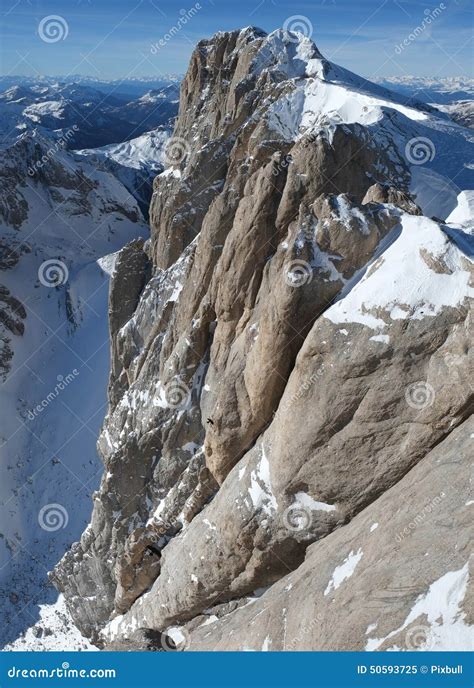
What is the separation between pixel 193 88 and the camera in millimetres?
73812

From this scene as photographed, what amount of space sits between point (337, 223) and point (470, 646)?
51.5 feet

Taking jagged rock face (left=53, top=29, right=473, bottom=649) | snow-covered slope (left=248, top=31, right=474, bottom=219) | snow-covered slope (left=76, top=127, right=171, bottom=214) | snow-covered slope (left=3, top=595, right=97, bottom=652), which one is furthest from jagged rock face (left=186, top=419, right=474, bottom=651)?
snow-covered slope (left=76, top=127, right=171, bottom=214)

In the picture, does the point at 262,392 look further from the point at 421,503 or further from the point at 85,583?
the point at 85,583

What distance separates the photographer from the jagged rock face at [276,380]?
64.0 ft

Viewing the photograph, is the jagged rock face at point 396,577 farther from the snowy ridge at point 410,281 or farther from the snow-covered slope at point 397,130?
the snow-covered slope at point 397,130

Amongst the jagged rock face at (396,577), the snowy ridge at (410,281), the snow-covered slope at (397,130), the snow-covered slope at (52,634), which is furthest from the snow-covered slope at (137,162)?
the jagged rock face at (396,577)

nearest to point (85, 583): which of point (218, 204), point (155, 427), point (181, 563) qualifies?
point (155, 427)

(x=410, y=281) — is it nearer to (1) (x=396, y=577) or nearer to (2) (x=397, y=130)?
(1) (x=396, y=577)

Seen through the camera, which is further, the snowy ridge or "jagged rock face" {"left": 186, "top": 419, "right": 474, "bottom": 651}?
the snowy ridge

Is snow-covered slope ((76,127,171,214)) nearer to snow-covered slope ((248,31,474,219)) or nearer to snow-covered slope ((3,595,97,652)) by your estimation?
snow-covered slope ((248,31,474,219))

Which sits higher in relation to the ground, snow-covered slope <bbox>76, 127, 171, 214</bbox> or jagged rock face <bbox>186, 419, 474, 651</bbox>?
snow-covered slope <bbox>76, 127, 171, 214</bbox>

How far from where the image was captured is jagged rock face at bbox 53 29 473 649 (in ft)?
64.0

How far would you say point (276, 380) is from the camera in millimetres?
23406

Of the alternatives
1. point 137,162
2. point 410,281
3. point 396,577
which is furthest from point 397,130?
point 137,162
